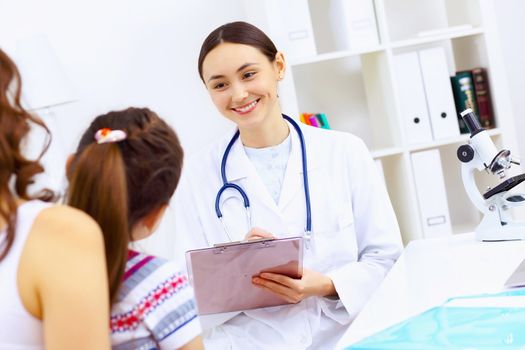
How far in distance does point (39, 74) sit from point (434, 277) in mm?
1616

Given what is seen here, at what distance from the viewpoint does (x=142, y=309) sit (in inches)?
44.2

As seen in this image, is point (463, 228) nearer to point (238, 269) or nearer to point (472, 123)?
point (472, 123)

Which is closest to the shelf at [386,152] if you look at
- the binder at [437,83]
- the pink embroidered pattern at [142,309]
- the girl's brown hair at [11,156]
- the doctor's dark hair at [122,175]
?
the binder at [437,83]

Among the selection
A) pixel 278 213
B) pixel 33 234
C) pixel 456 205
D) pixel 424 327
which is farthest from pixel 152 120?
pixel 456 205

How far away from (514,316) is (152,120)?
674 mm

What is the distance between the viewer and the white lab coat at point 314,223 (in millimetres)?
1999

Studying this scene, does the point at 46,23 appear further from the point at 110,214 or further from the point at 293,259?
the point at 110,214

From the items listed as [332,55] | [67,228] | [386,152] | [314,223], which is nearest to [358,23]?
[332,55]

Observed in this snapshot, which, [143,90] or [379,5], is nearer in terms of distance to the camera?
[379,5]

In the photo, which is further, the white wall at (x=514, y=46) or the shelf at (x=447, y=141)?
the white wall at (x=514, y=46)

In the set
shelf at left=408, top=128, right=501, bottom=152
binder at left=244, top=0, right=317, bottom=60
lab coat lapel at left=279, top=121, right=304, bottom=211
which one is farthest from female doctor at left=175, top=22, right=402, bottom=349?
shelf at left=408, top=128, right=501, bottom=152

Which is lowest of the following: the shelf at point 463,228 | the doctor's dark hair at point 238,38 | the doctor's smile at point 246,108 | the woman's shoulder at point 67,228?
the shelf at point 463,228

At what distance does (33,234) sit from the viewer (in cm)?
99

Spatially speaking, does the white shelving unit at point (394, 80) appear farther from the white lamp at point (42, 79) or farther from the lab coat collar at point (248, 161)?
the white lamp at point (42, 79)
